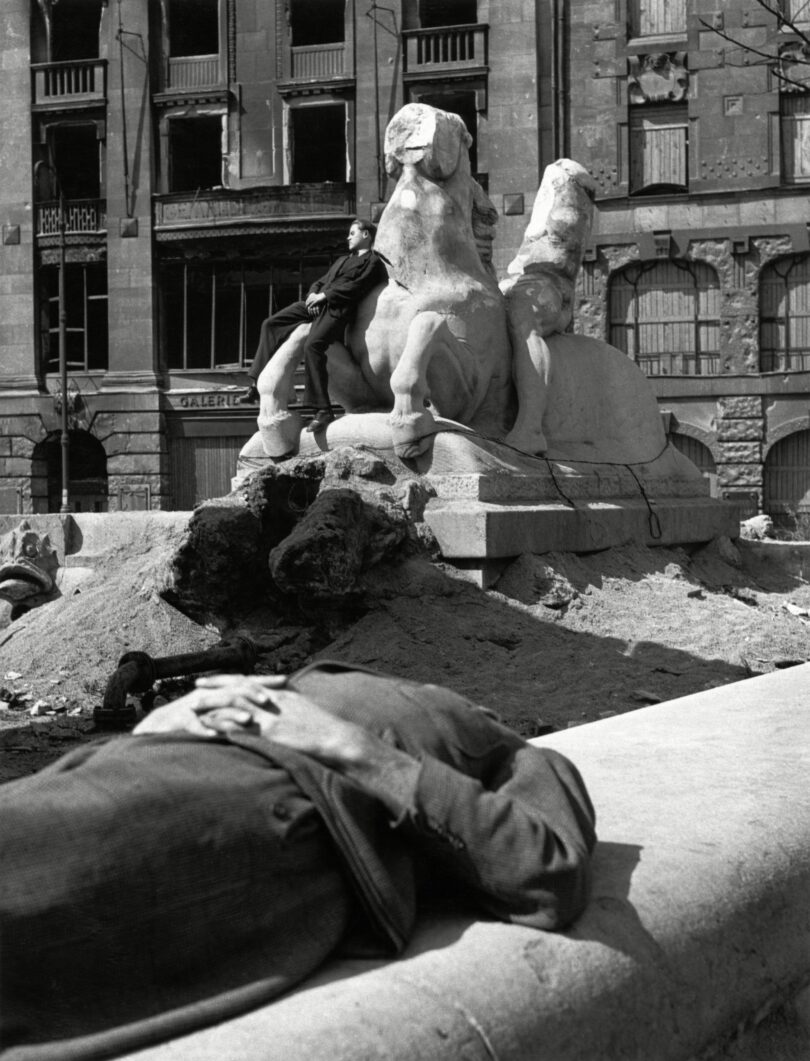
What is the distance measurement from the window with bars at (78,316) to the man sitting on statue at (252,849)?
2987cm

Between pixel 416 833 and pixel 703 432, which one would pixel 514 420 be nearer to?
pixel 416 833

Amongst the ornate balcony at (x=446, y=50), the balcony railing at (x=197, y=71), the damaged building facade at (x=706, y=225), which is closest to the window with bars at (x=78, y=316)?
the balcony railing at (x=197, y=71)

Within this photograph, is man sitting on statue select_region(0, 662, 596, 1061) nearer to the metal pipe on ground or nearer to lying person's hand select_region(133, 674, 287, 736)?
lying person's hand select_region(133, 674, 287, 736)

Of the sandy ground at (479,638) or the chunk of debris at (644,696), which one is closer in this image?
the chunk of debris at (644,696)

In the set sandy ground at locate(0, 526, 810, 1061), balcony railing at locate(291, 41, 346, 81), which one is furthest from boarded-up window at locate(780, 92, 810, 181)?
sandy ground at locate(0, 526, 810, 1061)

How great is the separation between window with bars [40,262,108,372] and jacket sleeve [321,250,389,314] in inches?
899

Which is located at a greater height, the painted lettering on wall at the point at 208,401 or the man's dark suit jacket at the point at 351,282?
the painted lettering on wall at the point at 208,401

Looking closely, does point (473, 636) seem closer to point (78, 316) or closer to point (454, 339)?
point (454, 339)

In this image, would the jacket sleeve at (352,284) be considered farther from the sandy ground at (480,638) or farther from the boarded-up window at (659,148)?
the boarded-up window at (659,148)

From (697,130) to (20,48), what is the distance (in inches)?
565

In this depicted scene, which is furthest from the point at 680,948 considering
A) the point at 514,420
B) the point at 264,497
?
the point at 514,420

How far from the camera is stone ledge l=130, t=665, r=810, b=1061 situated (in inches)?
78.2

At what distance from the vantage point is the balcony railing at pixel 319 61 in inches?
1226

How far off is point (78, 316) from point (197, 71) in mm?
→ 5775
